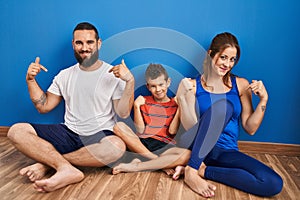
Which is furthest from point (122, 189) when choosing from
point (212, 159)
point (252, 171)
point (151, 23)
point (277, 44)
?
point (277, 44)

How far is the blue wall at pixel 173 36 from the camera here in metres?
1.95

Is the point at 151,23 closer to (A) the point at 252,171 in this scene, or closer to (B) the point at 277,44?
(B) the point at 277,44

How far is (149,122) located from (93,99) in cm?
32

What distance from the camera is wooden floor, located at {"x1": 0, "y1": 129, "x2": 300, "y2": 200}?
1524 mm

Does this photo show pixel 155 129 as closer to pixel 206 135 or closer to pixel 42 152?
pixel 206 135

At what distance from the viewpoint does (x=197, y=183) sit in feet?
5.25

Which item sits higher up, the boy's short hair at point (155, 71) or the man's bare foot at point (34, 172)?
the boy's short hair at point (155, 71)

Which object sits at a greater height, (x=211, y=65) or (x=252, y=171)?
(x=211, y=65)

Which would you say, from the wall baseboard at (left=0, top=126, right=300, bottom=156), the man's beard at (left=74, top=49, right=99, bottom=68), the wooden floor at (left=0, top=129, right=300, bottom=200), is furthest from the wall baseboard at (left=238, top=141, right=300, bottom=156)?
the man's beard at (left=74, top=49, right=99, bottom=68)

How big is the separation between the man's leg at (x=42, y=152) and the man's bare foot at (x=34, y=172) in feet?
0.10

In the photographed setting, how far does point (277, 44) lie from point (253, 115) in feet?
1.37

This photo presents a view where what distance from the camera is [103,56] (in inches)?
80.2

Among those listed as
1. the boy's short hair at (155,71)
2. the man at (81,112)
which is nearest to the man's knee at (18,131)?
the man at (81,112)

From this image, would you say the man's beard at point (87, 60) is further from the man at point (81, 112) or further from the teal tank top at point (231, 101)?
the teal tank top at point (231, 101)
